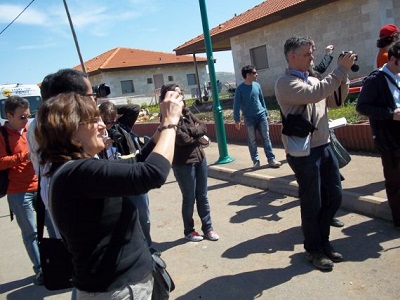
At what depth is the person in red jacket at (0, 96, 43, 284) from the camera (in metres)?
3.96

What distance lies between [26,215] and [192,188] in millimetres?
1761

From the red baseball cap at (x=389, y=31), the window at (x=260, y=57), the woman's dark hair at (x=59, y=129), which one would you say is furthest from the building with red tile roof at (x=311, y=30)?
the woman's dark hair at (x=59, y=129)

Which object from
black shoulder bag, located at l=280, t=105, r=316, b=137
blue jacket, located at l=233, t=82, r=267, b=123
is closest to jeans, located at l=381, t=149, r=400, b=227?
black shoulder bag, located at l=280, t=105, r=316, b=137

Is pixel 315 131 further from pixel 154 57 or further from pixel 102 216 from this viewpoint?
pixel 154 57

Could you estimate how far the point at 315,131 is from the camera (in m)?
3.40

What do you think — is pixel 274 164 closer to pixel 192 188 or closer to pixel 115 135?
pixel 192 188

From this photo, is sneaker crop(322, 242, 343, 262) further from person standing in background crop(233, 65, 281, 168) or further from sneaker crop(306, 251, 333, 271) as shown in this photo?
person standing in background crop(233, 65, 281, 168)

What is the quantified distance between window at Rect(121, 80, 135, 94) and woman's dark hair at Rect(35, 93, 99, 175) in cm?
3182

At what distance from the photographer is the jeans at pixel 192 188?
4367 millimetres

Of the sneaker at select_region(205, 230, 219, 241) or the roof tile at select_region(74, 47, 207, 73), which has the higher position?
the roof tile at select_region(74, 47, 207, 73)

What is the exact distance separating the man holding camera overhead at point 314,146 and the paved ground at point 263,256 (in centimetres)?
28

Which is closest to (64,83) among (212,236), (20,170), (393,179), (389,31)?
(20,170)

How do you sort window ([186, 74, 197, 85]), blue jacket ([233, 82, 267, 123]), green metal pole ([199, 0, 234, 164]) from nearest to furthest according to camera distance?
blue jacket ([233, 82, 267, 123]) → green metal pole ([199, 0, 234, 164]) → window ([186, 74, 197, 85])

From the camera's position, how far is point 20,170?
13.3ft
